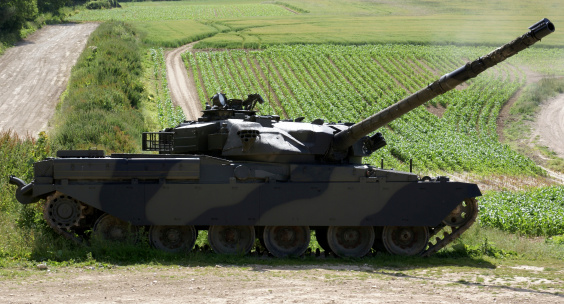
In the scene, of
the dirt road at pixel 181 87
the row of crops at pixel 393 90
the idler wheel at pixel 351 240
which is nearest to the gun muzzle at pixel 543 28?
the idler wheel at pixel 351 240

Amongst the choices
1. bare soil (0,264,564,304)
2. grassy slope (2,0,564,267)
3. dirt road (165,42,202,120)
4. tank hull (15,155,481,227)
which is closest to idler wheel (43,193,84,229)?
tank hull (15,155,481,227)

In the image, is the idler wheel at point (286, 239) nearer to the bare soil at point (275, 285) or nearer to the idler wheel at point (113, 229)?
the bare soil at point (275, 285)

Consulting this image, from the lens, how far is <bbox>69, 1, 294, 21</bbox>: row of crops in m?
83.8

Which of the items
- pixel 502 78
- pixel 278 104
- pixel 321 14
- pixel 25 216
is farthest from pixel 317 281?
pixel 321 14

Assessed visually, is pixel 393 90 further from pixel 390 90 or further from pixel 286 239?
pixel 286 239

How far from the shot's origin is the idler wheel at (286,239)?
18.6 meters

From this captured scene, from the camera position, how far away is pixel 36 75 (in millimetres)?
52875

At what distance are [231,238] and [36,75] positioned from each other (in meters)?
38.6

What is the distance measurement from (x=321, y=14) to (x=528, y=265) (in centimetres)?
6538

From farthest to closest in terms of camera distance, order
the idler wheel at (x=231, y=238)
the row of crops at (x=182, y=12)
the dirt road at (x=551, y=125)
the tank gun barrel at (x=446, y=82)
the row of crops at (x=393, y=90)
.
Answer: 1. the row of crops at (x=182, y=12)
2. the dirt road at (x=551, y=125)
3. the row of crops at (x=393, y=90)
4. the idler wheel at (x=231, y=238)
5. the tank gun barrel at (x=446, y=82)

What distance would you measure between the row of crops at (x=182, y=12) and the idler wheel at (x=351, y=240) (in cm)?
6415

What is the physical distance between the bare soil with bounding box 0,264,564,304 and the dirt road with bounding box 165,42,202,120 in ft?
100

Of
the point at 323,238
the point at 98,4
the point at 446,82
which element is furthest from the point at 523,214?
the point at 98,4

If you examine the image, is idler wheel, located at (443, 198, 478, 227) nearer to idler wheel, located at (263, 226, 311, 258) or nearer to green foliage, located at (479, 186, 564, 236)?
idler wheel, located at (263, 226, 311, 258)
